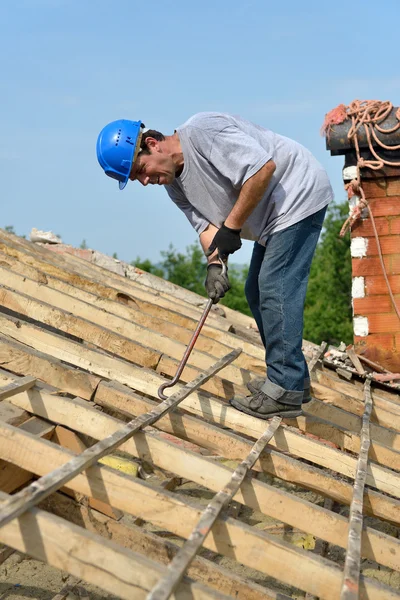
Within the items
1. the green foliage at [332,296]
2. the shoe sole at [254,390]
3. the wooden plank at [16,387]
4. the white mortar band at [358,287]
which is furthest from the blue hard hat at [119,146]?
the green foliage at [332,296]

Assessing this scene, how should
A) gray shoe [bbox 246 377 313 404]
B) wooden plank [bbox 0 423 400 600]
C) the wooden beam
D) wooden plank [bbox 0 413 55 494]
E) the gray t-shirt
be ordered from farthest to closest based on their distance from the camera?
the wooden beam < gray shoe [bbox 246 377 313 404] < the gray t-shirt < wooden plank [bbox 0 413 55 494] < wooden plank [bbox 0 423 400 600]

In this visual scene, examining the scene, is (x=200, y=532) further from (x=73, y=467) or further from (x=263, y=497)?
(x=263, y=497)

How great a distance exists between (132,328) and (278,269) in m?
1.20

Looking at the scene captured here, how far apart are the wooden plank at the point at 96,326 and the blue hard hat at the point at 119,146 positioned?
3.26 feet

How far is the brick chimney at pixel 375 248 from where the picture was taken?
5.22 meters

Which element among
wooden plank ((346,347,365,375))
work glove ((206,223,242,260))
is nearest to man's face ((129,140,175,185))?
work glove ((206,223,242,260))

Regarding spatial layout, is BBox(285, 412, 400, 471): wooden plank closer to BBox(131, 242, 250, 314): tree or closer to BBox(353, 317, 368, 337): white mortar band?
BBox(353, 317, 368, 337): white mortar band

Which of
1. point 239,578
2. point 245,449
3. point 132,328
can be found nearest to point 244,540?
point 239,578

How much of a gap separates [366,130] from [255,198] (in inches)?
97.5

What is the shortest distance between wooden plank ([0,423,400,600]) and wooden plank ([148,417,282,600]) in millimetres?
71

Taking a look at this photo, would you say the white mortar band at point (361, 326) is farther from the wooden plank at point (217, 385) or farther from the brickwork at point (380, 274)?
the wooden plank at point (217, 385)

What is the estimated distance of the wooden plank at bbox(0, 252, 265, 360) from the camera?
445 cm

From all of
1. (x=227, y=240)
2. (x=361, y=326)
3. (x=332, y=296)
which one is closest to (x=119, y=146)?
(x=227, y=240)

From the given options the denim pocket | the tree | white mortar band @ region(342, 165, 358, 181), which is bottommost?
the tree
